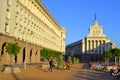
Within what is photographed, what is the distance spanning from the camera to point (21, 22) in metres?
65.2

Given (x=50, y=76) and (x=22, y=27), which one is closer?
(x=50, y=76)

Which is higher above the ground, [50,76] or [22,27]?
[22,27]

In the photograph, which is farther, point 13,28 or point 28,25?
point 28,25

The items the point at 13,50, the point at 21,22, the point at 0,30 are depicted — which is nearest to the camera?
the point at 13,50

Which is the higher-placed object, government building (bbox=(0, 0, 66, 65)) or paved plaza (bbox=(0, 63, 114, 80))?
government building (bbox=(0, 0, 66, 65))

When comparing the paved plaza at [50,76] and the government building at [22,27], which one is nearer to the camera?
the paved plaza at [50,76]

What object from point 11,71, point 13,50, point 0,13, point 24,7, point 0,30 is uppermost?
point 24,7

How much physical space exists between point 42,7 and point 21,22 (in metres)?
29.3

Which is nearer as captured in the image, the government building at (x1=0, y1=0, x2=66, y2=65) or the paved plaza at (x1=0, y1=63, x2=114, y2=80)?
the paved plaza at (x1=0, y1=63, x2=114, y2=80)

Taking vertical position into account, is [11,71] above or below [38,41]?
below

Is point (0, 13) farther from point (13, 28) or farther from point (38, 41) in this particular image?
point (38, 41)

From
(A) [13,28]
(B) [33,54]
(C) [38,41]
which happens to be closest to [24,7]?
(A) [13,28]

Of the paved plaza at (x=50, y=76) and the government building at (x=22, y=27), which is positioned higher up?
the government building at (x=22, y=27)

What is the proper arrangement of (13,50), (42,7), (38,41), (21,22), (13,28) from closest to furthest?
(13,50), (13,28), (21,22), (38,41), (42,7)
